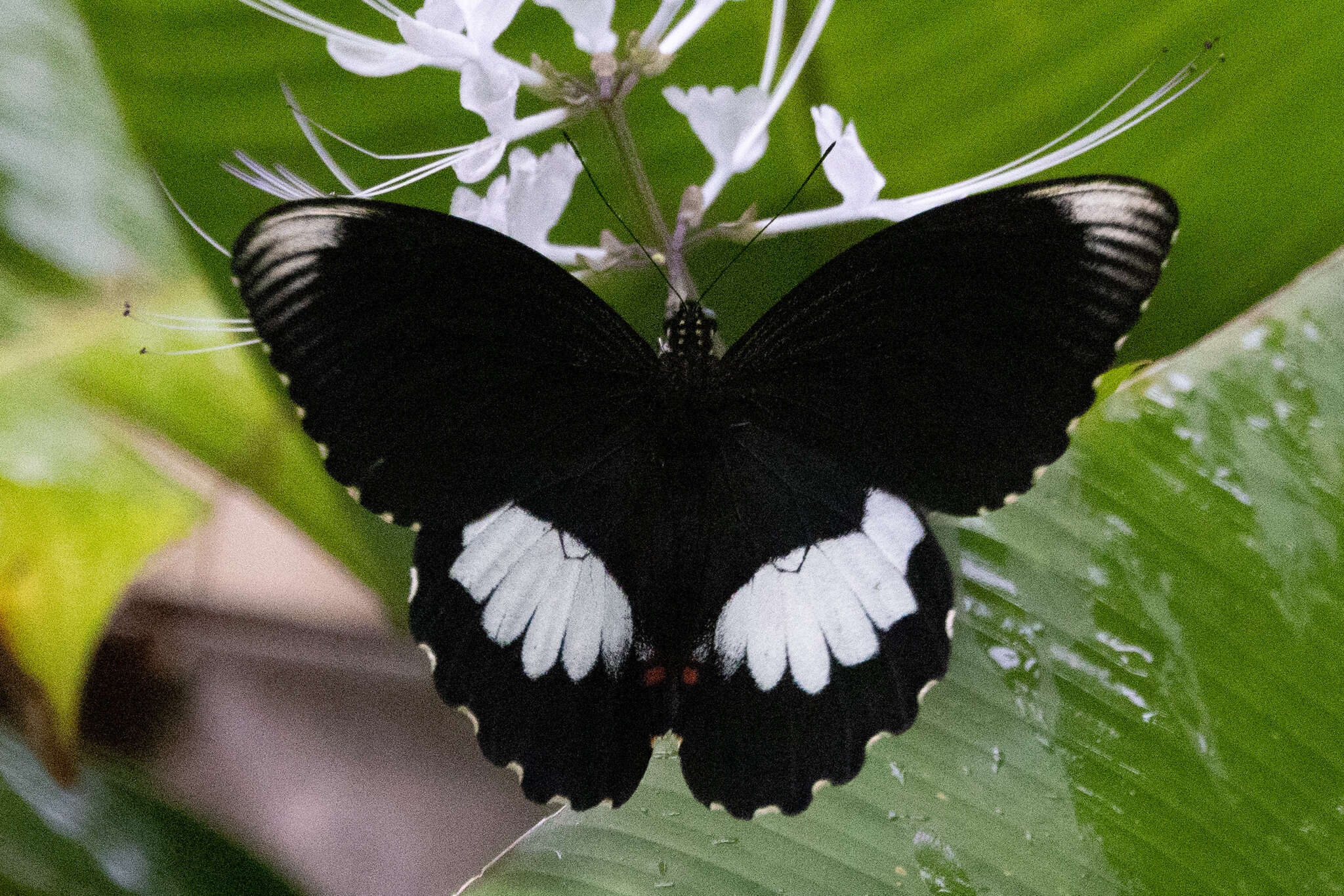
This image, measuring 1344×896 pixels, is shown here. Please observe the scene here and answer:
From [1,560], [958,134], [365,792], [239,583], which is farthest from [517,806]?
[958,134]

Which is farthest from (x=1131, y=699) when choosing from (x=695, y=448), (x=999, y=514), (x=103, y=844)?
(x=103, y=844)

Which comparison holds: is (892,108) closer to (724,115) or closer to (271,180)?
(724,115)

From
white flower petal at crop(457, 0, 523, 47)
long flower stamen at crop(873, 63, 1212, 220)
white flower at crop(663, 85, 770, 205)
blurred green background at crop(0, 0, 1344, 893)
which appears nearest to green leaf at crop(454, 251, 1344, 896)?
blurred green background at crop(0, 0, 1344, 893)

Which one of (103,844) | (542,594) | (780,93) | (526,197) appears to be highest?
(780,93)

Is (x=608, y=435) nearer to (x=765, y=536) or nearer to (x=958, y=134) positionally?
(x=765, y=536)

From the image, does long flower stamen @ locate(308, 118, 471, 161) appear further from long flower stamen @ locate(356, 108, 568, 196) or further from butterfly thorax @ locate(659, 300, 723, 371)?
butterfly thorax @ locate(659, 300, 723, 371)

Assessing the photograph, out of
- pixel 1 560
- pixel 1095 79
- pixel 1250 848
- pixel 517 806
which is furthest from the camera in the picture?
pixel 517 806
